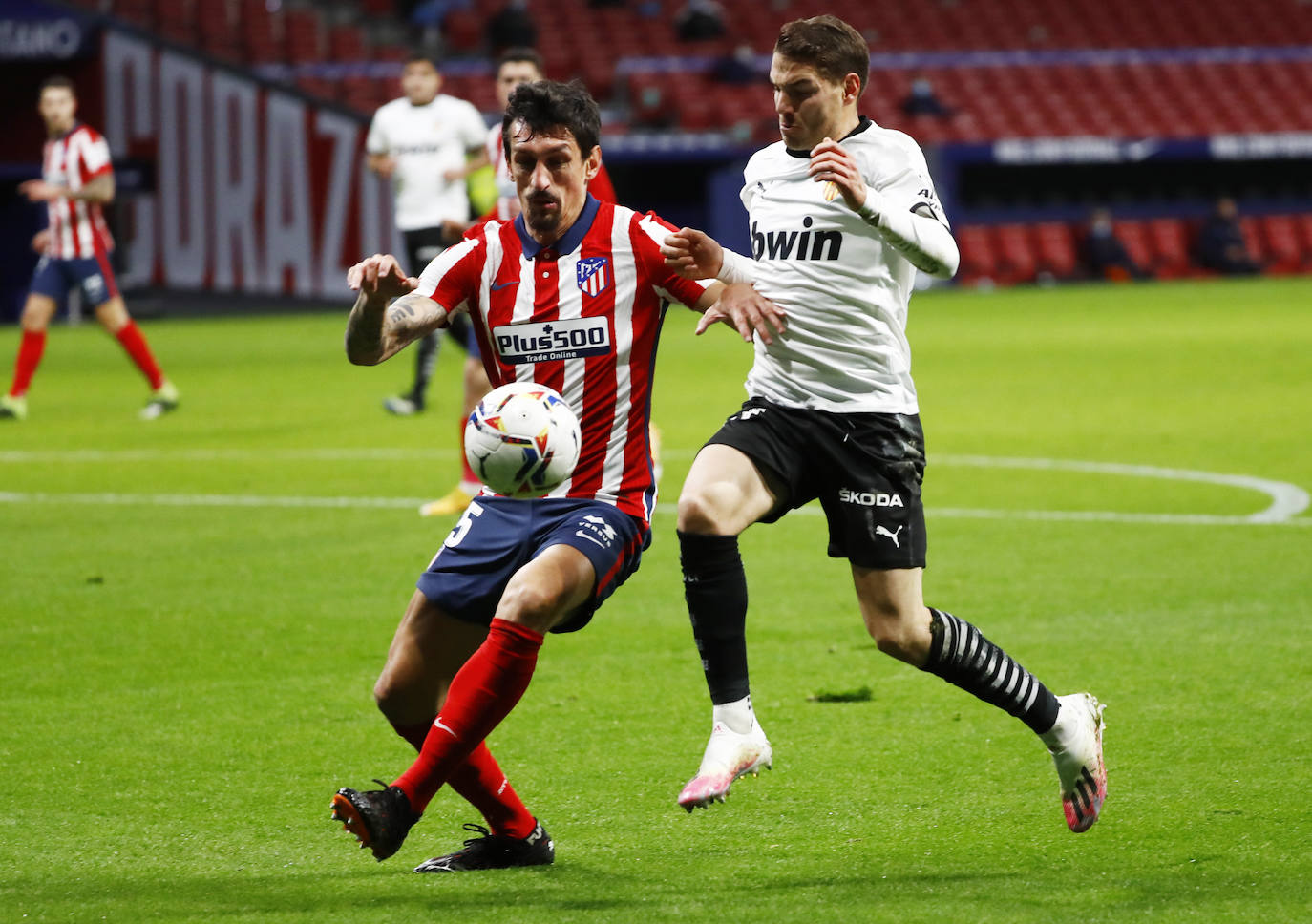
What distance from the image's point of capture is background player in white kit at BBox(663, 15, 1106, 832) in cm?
431

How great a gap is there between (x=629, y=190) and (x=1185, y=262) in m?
10.4

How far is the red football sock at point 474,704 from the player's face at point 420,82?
9.75 m

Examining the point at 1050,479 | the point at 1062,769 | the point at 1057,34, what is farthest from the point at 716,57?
the point at 1062,769

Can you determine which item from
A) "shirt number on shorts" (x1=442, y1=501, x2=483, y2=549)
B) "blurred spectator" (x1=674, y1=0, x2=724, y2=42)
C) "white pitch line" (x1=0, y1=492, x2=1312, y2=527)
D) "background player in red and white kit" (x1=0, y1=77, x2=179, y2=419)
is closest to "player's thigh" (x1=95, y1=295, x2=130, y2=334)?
"background player in red and white kit" (x1=0, y1=77, x2=179, y2=419)

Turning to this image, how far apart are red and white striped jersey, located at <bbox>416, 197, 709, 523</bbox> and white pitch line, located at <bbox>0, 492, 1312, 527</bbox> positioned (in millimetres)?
4858

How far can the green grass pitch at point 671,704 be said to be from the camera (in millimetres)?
3961

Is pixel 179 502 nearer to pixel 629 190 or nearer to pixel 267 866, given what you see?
pixel 267 866

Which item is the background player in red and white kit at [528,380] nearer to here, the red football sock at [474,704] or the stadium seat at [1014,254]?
the red football sock at [474,704]

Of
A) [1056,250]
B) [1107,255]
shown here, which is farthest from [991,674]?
[1056,250]

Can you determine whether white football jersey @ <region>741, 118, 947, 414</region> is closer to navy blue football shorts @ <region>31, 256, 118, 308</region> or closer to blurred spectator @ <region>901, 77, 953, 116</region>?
navy blue football shorts @ <region>31, 256, 118, 308</region>

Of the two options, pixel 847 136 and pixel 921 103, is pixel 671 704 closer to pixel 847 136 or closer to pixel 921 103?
pixel 847 136

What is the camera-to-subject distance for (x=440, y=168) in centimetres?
1358

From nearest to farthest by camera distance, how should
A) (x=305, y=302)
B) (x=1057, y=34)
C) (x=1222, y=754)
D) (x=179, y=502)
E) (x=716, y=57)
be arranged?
(x=1222, y=754) < (x=179, y=502) < (x=305, y=302) < (x=716, y=57) < (x=1057, y=34)

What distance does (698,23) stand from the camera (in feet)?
112
